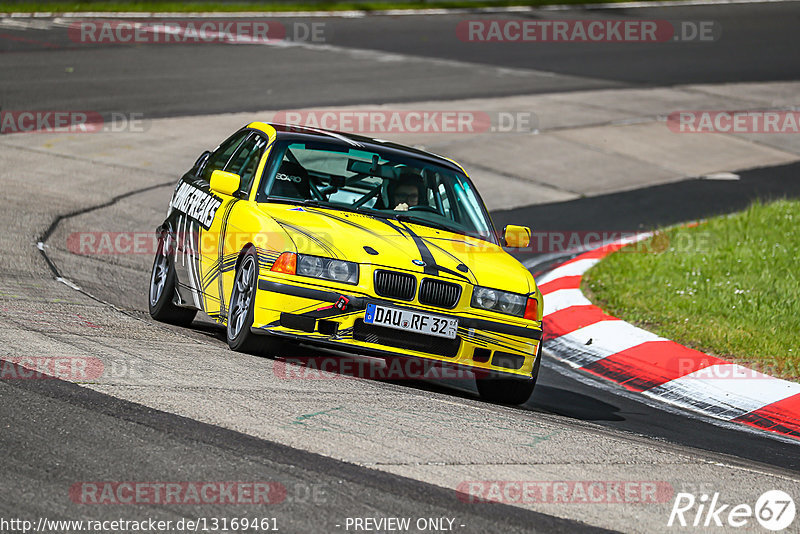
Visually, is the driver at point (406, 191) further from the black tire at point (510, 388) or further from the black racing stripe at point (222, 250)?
the black tire at point (510, 388)

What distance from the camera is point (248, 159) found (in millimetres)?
8219

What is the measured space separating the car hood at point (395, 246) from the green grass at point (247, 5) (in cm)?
2090

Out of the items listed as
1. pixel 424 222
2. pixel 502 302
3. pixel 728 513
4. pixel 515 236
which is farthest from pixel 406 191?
pixel 728 513

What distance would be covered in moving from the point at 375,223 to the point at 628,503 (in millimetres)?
3033

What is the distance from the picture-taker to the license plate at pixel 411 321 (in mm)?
6785

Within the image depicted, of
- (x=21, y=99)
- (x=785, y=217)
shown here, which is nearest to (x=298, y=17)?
(x=21, y=99)

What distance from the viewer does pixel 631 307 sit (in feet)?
33.9

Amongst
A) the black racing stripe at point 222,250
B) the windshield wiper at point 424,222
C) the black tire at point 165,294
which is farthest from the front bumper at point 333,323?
the black tire at point 165,294

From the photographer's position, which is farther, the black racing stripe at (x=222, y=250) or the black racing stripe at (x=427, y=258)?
the black racing stripe at (x=222, y=250)

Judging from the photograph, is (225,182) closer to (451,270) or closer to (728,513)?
(451,270)

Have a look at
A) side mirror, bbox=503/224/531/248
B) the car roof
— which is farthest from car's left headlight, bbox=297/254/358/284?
side mirror, bbox=503/224/531/248

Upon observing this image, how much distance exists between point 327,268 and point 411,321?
0.58 meters

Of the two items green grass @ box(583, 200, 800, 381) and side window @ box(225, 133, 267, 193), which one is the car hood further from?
green grass @ box(583, 200, 800, 381)

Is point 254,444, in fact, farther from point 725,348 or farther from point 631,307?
point 631,307
